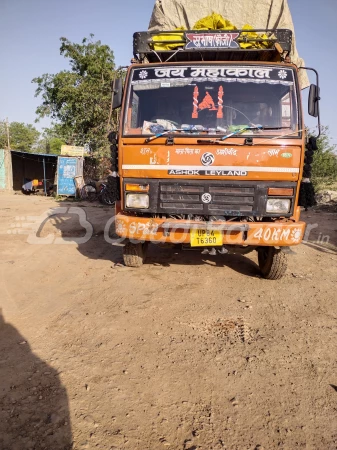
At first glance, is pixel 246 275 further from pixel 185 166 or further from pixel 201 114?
pixel 201 114

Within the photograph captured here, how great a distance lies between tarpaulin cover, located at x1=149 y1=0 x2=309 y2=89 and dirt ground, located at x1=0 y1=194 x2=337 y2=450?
3.75 m

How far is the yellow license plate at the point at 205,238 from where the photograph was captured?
3475 mm

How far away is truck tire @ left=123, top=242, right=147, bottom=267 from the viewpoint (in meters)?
4.24

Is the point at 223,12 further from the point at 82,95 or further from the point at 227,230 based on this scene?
the point at 82,95

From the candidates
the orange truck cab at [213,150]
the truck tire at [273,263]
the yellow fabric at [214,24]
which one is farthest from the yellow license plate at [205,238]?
the yellow fabric at [214,24]

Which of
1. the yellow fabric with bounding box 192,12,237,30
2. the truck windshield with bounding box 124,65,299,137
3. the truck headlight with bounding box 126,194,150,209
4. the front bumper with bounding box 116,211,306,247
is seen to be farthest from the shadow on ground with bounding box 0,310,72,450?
the yellow fabric with bounding box 192,12,237,30

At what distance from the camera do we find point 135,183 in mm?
3582

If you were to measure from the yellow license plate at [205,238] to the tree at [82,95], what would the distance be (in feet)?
50.2

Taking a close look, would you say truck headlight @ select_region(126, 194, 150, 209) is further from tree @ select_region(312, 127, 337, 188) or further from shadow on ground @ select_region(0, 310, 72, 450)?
tree @ select_region(312, 127, 337, 188)

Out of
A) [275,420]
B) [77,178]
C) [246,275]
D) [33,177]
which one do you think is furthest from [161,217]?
[33,177]

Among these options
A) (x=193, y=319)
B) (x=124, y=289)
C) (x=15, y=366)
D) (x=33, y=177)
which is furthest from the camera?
(x=33, y=177)

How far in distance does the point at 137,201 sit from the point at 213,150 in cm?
101

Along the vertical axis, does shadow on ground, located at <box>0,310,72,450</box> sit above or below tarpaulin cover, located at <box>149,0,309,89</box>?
below

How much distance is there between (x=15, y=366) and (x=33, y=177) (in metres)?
22.7
